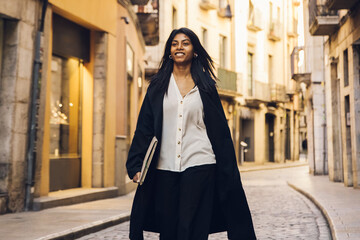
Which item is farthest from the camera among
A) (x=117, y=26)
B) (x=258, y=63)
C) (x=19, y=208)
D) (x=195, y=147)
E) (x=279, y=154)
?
(x=279, y=154)

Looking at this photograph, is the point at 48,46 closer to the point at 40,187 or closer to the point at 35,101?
the point at 35,101

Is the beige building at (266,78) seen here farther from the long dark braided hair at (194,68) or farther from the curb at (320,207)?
the long dark braided hair at (194,68)

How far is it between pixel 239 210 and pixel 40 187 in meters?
7.41

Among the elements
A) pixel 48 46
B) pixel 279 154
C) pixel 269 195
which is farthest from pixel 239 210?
pixel 279 154

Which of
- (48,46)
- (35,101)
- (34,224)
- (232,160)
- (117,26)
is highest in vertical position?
(117,26)

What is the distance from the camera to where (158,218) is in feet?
14.0

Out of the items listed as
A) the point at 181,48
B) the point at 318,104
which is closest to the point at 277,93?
the point at 318,104

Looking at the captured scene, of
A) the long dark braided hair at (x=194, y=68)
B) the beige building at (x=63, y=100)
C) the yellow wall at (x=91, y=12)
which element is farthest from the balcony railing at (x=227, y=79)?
the long dark braided hair at (x=194, y=68)

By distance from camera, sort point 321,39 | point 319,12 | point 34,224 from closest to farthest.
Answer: point 34,224, point 319,12, point 321,39

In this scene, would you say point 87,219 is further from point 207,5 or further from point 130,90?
point 207,5

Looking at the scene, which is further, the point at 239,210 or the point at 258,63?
the point at 258,63

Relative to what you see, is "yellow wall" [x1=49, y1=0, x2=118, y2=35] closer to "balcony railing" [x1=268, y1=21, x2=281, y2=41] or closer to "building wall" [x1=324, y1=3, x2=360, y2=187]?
"building wall" [x1=324, y1=3, x2=360, y2=187]

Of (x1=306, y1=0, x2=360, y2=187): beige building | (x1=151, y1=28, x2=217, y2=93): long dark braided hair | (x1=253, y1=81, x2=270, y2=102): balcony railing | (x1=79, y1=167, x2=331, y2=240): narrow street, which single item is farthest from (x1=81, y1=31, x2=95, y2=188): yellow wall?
(x1=253, y1=81, x2=270, y2=102): balcony railing

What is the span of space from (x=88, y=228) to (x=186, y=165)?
4385 mm
